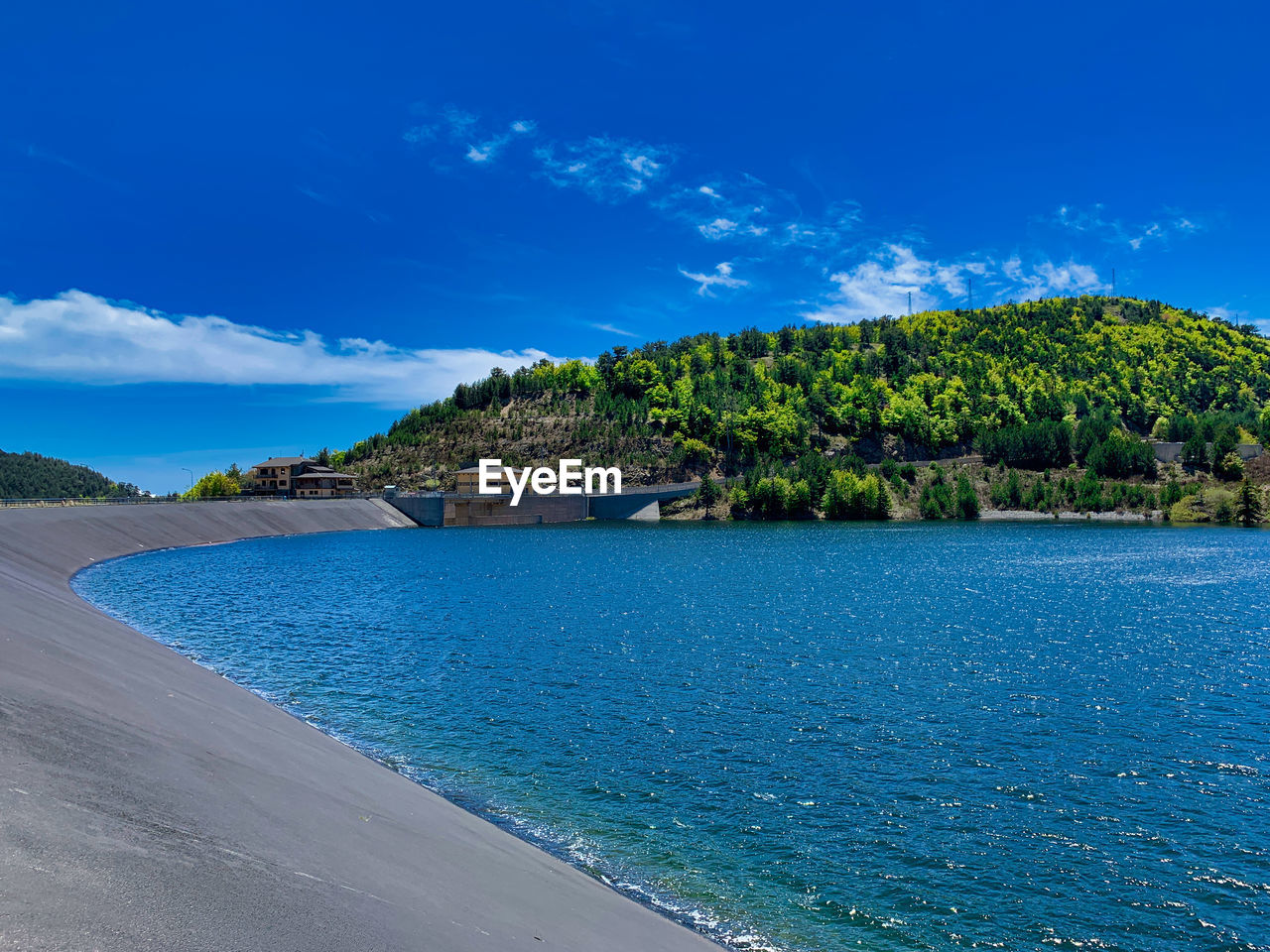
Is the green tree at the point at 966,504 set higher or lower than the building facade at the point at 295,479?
lower

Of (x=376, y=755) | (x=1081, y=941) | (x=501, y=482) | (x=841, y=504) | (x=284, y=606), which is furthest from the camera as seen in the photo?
(x=501, y=482)

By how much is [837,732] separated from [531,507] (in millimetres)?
148348

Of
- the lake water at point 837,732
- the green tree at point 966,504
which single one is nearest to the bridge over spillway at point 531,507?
the green tree at point 966,504

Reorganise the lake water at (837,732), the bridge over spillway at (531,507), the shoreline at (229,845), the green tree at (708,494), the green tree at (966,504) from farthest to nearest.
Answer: the green tree at (708,494), the green tree at (966,504), the bridge over spillway at (531,507), the lake water at (837,732), the shoreline at (229,845)

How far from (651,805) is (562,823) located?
237 cm

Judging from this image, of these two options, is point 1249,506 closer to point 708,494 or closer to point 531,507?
point 708,494

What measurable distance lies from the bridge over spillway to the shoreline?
139m

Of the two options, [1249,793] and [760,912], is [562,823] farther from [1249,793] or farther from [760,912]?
[1249,793]

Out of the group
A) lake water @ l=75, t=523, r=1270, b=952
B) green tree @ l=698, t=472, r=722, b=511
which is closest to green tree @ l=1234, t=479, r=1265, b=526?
green tree @ l=698, t=472, r=722, b=511

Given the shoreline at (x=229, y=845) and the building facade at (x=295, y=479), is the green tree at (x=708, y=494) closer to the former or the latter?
the building facade at (x=295, y=479)

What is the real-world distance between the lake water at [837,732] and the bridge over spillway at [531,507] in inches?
3878

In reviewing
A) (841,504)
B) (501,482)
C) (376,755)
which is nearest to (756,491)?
(841,504)

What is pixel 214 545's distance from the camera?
353ft

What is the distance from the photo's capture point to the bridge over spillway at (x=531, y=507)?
16138 cm
